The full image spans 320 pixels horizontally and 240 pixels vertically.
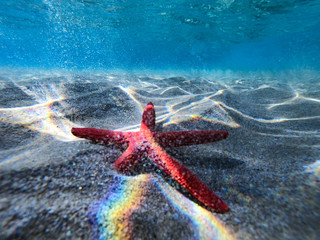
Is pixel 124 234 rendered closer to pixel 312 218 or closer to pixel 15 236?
pixel 15 236

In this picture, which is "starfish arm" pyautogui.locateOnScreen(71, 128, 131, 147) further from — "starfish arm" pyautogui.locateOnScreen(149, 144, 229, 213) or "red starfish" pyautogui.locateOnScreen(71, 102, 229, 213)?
"starfish arm" pyautogui.locateOnScreen(149, 144, 229, 213)

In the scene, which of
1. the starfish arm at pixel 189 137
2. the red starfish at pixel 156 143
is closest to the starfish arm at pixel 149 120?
the red starfish at pixel 156 143

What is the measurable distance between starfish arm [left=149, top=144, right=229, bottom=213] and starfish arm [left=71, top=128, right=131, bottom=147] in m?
0.35

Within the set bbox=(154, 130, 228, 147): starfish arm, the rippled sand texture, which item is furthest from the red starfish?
the rippled sand texture

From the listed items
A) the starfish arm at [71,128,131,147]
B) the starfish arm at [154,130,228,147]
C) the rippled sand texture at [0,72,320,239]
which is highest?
the starfish arm at [71,128,131,147]

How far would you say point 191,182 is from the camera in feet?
3.27

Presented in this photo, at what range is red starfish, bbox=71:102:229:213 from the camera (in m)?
1.04

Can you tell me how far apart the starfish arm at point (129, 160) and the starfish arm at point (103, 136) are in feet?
0.65

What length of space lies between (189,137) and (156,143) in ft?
0.94

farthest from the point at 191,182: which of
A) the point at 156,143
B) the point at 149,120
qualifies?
the point at 149,120

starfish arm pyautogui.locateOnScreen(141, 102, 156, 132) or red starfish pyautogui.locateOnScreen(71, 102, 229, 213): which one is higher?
starfish arm pyautogui.locateOnScreen(141, 102, 156, 132)

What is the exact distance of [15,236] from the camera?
26.6 inches

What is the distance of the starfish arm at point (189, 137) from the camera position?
1.32 metres

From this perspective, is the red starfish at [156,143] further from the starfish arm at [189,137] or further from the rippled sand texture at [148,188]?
the rippled sand texture at [148,188]
